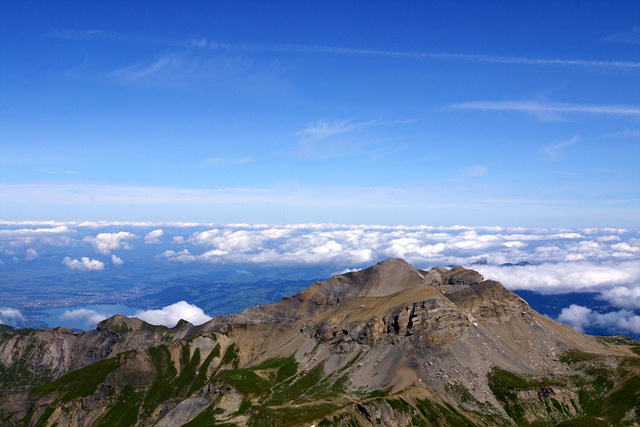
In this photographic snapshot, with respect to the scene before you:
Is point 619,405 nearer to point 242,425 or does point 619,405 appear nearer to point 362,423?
point 362,423

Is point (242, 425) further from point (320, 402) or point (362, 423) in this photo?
point (362, 423)

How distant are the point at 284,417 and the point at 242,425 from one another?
19.4 meters

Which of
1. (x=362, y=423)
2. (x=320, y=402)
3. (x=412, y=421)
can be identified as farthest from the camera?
(x=320, y=402)

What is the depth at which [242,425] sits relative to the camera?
187 m

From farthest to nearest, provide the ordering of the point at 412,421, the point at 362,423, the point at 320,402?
1. the point at 320,402
2. the point at 412,421
3. the point at 362,423

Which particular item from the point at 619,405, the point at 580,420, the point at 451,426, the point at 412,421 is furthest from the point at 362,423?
the point at 619,405

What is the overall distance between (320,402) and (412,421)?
42.8m

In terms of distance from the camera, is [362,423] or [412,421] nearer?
[362,423]

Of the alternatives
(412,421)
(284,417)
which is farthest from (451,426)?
(284,417)

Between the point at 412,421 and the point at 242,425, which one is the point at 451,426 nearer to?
the point at 412,421

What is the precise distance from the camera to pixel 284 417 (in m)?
183

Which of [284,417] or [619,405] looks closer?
[284,417]

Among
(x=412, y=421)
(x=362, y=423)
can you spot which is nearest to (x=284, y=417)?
(x=362, y=423)

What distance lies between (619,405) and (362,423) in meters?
125
